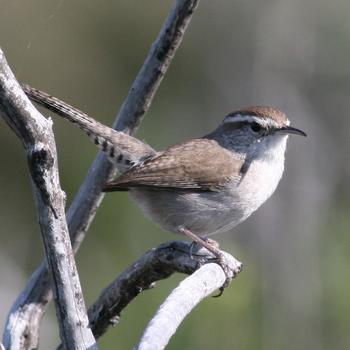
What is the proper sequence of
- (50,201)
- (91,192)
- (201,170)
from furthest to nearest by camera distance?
(201,170) < (91,192) < (50,201)

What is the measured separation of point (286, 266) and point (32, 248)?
7.97 feet

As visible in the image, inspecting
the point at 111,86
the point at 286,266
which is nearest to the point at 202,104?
the point at 111,86

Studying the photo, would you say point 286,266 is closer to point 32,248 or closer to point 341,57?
point 32,248

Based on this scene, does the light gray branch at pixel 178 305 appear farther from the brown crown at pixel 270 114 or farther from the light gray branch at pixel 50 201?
the brown crown at pixel 270 114

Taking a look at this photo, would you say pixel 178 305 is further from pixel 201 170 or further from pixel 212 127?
pixel 212 127

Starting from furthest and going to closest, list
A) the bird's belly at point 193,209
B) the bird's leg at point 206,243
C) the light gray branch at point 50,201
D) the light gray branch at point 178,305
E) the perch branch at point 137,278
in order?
the bird's belly at point 193,209, the bird's leg at point 206,243, the perch branch at point 137,278, the light gray branch at point 50,201, the light gray branch at point 178,305

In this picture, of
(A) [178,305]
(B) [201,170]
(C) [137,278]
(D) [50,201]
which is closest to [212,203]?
(B) [201,170]

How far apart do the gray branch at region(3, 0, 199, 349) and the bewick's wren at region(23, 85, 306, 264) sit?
220 millimetres

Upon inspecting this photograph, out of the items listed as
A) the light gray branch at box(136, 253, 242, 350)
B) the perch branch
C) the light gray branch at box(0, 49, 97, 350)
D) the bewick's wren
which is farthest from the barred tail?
the light gray branch at box(0, 49, 97, 350)

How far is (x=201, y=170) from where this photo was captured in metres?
4.44

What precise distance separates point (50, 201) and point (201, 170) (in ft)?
6.87

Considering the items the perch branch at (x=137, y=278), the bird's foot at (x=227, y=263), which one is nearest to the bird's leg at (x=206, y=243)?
the bird's foot at (x=227, y=263)

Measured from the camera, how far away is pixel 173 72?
29.6ft

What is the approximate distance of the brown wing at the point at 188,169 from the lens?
431 cm
